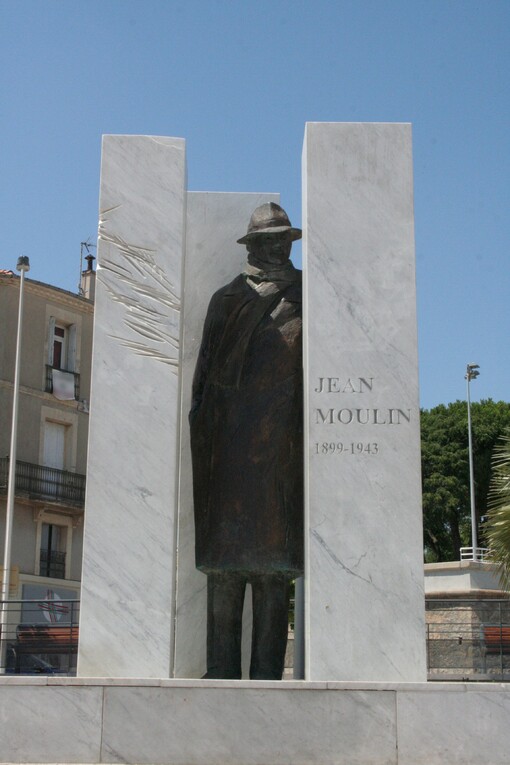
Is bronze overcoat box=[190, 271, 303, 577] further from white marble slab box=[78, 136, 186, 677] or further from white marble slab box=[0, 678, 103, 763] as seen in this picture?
white marble slab box=[0, 678, 103, 763]

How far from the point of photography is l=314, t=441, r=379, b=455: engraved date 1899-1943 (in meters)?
9.54

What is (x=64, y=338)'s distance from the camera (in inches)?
1791

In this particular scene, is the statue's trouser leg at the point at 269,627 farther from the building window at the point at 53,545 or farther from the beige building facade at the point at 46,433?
the building window at the point at 53,545

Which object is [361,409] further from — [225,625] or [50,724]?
[50,724]

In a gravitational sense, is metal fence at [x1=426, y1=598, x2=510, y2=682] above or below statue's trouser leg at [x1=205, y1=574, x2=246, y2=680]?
below

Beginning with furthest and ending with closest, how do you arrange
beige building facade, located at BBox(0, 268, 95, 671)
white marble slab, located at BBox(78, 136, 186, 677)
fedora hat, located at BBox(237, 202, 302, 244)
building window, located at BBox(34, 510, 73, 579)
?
building window, located at BBox(34, 510, 73, 579) < beige building facade, located at BBox(0, 268, 95, 671) < fedora hat, located at BBox(237, 202, 302, 244) < white marble slab, located at BBox(78, 136, 186, 677)

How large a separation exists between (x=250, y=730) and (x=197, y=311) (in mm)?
4422

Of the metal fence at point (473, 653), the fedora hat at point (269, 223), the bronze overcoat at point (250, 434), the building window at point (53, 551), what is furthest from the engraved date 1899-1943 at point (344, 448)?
the building window at point (53, 551)

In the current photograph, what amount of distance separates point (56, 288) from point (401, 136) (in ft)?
115

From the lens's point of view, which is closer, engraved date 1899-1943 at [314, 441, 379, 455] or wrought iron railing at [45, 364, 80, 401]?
engraved date 1899-1943 at [314, 441, 379, 455]

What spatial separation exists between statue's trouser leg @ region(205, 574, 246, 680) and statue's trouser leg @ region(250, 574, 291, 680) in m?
0.14

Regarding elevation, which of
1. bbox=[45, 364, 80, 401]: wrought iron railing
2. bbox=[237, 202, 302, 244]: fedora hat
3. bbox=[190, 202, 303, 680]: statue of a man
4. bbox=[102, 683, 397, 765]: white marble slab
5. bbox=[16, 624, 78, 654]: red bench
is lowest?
bbox=[102, 683, 397, 765]: white marble slab

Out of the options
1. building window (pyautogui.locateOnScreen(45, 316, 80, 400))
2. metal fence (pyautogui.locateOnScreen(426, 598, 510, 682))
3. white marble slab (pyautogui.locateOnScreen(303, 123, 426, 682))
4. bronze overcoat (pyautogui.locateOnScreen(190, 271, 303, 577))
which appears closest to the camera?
white marble slab (pyautogui.locateOnScreen(303, 123, 426, 682))

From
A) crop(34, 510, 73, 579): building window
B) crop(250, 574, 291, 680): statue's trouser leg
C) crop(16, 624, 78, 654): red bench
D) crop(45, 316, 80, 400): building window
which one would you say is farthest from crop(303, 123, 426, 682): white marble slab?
crop(45, 316, 80, 400): building window
